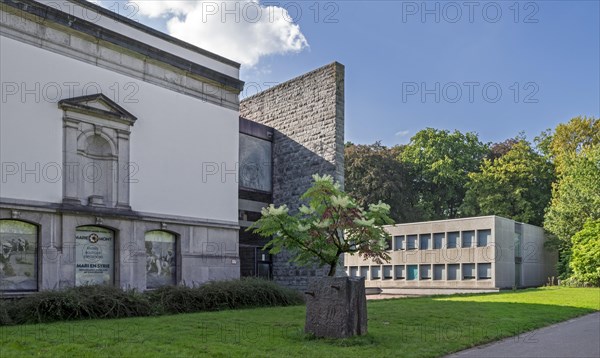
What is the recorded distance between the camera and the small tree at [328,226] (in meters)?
15.5

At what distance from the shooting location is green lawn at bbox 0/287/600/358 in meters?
9.53

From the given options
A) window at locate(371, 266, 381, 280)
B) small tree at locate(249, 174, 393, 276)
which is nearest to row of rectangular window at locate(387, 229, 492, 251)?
window at locate(371, 266, 381, 280)

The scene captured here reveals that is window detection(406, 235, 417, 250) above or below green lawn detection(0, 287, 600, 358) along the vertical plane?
below

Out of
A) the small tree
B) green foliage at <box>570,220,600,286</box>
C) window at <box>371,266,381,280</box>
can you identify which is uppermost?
the small tree

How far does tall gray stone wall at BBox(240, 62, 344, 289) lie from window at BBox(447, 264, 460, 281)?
58.7 ft

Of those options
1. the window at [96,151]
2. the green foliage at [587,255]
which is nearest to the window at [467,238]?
the green foliage at [587,255]

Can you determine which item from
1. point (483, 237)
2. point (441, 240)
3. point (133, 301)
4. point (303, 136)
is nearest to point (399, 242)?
point (441, 240)

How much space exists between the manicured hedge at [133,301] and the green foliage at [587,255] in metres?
26.8

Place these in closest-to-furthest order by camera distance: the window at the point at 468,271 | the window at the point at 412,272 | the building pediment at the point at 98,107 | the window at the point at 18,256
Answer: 1. the window at the point at 18,256
2. the building pediment at the point at 98,107
3. the window at the point at 468,271
4. the window at the point at 412,272

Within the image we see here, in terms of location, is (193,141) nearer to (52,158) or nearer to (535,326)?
(52,158)

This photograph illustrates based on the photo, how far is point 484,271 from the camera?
1569 inches

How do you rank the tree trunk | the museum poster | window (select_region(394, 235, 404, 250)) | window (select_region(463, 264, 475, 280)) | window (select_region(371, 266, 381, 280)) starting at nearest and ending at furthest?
the tree trunk → the museum poster → window (select_region(463, 264, 475, 280)) → window (select_region(394, 235, 404, 250)) → window (select_region(371, 266, 381, 280))

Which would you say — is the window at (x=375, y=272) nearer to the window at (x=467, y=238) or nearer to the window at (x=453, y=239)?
the window at (x=453, y=239)

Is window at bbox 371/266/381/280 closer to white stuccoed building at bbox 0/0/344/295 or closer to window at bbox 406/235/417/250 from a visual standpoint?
window at bbox 406/235/417/250
